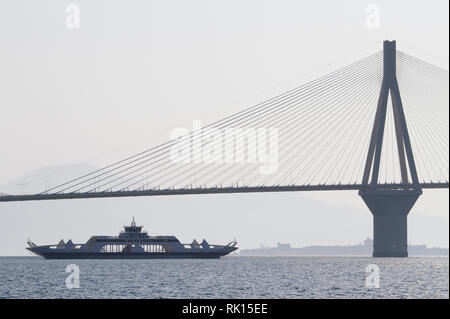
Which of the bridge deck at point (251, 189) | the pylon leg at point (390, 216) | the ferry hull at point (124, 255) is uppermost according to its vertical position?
the bridge deck at point (251, 189)

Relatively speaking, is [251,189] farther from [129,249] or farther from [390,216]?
[129,249]

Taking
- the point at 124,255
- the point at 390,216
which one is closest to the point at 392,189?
the point at 390,216

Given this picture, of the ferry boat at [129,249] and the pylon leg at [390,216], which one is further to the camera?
the ferry boat at [129,249]

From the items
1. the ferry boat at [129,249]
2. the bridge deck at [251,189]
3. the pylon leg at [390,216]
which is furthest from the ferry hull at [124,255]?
the pylon leg at [390,216]

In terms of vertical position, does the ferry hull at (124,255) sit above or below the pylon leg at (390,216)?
below

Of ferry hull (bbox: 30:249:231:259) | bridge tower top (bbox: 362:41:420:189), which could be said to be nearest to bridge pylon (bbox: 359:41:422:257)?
bridge tower top (bbox: 362:41:420:189)

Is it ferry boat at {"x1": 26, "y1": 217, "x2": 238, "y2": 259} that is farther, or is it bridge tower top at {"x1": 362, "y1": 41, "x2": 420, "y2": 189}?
ferry boat at {"x1": 26, "y1": 217, "x2": 238, "y2": 259}

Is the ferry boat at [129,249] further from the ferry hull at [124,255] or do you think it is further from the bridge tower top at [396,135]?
the bridge tower top at [396,135]

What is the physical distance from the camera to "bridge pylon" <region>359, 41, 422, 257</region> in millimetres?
116312

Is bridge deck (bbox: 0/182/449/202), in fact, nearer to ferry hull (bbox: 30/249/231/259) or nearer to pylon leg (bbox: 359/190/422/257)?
pylon leg (bbox: 359/190/422/257)

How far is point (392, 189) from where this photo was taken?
128000mm

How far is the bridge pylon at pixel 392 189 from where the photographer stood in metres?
116
